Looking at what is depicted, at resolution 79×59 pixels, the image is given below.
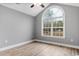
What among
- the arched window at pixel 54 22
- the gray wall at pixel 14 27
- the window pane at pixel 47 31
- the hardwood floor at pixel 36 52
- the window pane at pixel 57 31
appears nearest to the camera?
the hardwood floor at pixel 36 52

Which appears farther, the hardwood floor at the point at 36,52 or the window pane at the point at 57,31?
the window pane at the point at 57,31

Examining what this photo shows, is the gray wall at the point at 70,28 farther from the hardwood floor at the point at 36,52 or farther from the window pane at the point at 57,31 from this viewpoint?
the hardwood floor at the point at 36,52

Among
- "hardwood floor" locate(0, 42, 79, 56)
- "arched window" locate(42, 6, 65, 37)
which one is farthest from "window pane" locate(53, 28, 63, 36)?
"hardwood floor" locate(0, 42, 79, 56)

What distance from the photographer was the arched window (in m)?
2.76

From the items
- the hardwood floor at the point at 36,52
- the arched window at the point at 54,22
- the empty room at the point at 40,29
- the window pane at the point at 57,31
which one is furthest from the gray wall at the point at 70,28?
the hardwood floor at the point at 36,52

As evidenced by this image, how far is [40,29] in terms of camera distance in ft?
10.5

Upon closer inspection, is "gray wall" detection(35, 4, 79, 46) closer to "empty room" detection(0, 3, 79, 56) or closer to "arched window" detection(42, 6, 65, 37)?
"empty room" detection(0, 3, 79, 56)

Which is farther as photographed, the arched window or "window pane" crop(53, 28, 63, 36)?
the arched window

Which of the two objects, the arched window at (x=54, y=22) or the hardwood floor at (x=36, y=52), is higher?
the arched window at (x=54, y=22)

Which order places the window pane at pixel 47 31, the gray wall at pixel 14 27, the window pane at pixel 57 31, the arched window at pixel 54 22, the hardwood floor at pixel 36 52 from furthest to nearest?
the window pane at pixel 47 31, the arched window at pixel 54 22, the window pane at pixel 57 31, the gray wall at pixel 14 27, the hardwood floor at pixel 36 52

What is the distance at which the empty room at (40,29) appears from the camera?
250 cm

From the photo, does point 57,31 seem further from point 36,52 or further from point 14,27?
point 14,27

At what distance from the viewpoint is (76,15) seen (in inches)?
110

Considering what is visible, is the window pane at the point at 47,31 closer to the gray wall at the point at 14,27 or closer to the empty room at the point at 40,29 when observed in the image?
the empty room at the point at 40,29
